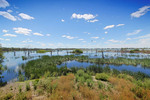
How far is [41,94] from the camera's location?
5254 millimetres

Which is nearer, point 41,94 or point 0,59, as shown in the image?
point 41,94

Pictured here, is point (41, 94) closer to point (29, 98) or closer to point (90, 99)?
point (29, 98)

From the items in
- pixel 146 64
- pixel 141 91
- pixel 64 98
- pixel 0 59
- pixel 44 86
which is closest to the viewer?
pixel 64 98

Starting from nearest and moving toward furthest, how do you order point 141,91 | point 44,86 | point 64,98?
point 64,98, point 141,91, point 44,86

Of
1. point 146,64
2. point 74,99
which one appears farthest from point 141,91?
point 146,64

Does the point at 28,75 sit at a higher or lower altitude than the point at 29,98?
lower

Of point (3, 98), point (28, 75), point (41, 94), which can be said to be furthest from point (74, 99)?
point (28, 75)

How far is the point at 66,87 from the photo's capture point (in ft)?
18.7

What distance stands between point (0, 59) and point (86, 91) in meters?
10.7

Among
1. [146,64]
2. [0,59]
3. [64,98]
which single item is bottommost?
[146,64]

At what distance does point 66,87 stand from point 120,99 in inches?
152

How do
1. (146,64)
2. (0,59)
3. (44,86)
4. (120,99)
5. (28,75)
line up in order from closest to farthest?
1. (120,99)
2. (44,86)
3. (0,59)
4. (28,75)
5. (146,64)

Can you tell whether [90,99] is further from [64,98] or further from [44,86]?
[44,86]

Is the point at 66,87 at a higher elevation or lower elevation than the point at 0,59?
lower
